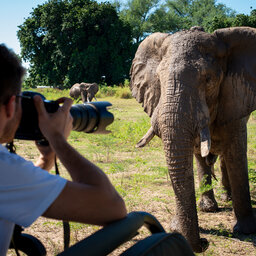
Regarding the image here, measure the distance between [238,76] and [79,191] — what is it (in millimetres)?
3046

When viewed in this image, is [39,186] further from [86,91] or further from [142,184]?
[86,91]

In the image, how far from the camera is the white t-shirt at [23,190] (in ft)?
3.74

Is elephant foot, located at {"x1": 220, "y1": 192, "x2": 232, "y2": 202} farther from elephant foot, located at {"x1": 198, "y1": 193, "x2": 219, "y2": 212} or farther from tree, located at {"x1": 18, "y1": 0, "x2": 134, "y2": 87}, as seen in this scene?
tree, located at {"x1": 18, "y1": 0, "x2": 134, "y2": 87}

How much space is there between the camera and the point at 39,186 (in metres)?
1.16

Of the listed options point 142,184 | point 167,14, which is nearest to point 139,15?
point 167,14

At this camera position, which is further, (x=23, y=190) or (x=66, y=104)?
(x=66, y=104)

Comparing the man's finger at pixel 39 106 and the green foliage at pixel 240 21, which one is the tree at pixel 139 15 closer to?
the green foliage at pixel 240 21

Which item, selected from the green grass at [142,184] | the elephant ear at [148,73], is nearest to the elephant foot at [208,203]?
the green grass at [142,184]

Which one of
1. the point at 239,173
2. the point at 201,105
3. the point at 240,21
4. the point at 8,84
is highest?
the point at 240,21

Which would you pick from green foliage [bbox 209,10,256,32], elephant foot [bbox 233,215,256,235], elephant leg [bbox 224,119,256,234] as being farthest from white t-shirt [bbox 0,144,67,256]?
green foliage [bbox 209,10,256,32]

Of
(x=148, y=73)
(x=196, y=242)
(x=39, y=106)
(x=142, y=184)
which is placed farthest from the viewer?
(x=142, y=184)

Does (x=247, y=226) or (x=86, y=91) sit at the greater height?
(x=86, y=91)

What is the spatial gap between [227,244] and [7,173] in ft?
9.56

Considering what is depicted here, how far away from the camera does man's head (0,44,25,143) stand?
1153 millimetres
